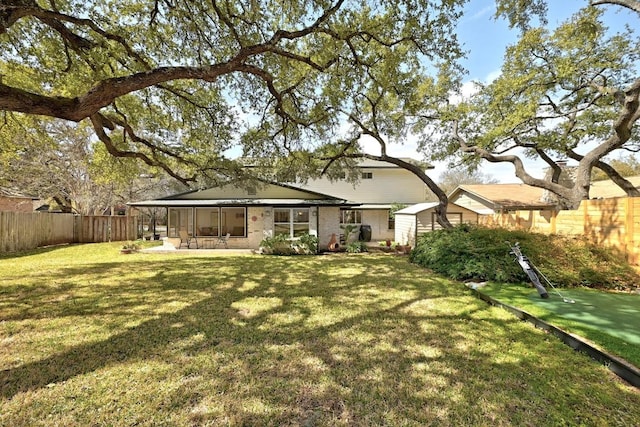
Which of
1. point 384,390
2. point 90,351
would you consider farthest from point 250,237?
point 384,390

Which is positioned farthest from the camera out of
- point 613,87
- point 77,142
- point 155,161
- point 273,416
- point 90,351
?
point 77,142

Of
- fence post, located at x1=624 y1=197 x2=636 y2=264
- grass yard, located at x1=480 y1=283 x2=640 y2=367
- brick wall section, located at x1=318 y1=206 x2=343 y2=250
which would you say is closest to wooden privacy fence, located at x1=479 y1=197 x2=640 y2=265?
fence post, located at x1=624 y1=197 x2=636 y2=264

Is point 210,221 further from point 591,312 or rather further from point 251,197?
point 591,312

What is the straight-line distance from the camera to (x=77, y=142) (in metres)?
18.2

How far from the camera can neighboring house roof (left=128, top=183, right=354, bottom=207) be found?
1503 cm

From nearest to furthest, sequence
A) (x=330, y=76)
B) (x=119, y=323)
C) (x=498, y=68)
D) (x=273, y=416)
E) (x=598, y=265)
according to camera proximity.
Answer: (x=273, y=416), (x=119, y=323), (x=598, y=265), (x=330, y=76), (x=498, y=68)

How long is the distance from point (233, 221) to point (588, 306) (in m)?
14.5

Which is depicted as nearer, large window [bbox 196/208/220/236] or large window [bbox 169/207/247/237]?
large window [bbox 169/207/247/237]

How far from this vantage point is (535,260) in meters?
7.71

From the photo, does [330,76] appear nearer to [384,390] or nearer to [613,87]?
[384,390]

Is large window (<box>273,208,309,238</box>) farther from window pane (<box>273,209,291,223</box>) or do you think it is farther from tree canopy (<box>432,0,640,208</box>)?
tree canopy (<box>432,0,640,208</box>)

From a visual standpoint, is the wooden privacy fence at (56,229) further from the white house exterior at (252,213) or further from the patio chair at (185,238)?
Answer: the patio chair at (185,238)

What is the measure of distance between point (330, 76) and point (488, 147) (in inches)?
325

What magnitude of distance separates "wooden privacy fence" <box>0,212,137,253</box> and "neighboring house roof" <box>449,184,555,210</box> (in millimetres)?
22950
